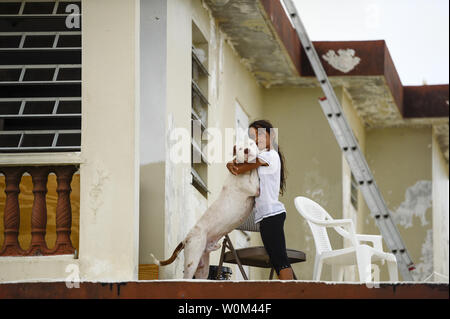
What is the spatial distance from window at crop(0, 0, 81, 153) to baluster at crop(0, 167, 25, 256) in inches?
15.1

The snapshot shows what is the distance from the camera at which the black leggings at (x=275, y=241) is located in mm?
9922

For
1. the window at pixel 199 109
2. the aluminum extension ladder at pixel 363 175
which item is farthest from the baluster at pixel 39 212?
the aluminum extension ladder at pixel 363 175

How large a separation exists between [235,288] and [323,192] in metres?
8.85

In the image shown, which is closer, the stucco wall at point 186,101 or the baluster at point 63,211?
the baluster at point 63,211

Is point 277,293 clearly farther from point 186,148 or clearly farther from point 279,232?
point 186,148

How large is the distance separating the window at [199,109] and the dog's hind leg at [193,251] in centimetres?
255

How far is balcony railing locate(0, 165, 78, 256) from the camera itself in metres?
10.2

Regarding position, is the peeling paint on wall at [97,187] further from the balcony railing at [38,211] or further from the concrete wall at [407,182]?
the concrete wall at [407,182]

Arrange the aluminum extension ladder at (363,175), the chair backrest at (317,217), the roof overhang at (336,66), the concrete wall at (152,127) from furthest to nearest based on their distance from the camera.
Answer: the roof overhang at (336,66) → the aluminum extension ladder at (363,175) → the chair backrest at (317,217) → the concrete wall at (152,127)

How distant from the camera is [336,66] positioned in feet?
54.7

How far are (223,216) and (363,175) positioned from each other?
15.0 feet

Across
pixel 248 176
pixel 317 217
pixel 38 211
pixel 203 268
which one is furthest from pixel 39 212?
pixel 317 217

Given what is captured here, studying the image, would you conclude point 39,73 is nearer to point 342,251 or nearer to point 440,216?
point 342,251

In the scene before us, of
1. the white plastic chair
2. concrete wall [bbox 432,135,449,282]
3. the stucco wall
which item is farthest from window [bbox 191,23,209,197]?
concrete wall [bbox 432,135,449,282]
